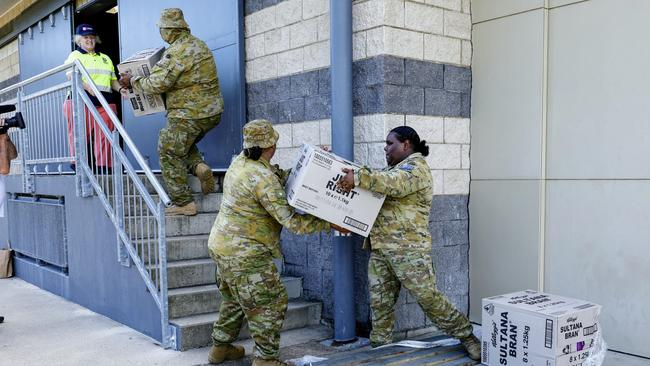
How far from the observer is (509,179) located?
445 cm

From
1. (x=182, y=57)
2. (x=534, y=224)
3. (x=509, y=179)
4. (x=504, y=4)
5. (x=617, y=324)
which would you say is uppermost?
(x=504, y=4)

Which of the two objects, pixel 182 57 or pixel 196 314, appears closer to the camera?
pixel 196 314

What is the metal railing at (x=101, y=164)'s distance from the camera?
4.08 m

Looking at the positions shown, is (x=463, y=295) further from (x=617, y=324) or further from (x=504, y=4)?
(x=504, y=4)

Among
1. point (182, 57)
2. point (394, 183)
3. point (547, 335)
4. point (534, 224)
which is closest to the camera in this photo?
point (547, 335)

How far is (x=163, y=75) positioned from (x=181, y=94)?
0.24m

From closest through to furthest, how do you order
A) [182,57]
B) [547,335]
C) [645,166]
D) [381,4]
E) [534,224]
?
[547,335]
[645,166]
[381,4]
[534,224]
[182,57]

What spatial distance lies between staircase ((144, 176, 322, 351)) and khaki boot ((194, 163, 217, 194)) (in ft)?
0.38

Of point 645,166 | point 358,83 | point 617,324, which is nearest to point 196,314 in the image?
point 358,83

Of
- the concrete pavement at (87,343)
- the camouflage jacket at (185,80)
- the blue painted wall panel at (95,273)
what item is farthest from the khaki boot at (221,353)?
the camouflage jacket at (185,80)

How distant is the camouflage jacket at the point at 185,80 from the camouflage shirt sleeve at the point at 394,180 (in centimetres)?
195

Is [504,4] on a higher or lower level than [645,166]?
higher

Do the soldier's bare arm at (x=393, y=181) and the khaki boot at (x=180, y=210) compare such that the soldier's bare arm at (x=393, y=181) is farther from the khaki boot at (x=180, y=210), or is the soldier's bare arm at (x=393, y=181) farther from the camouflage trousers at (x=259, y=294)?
the khaki boot at (x=180, y=210)

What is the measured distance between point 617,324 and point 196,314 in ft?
9.82
